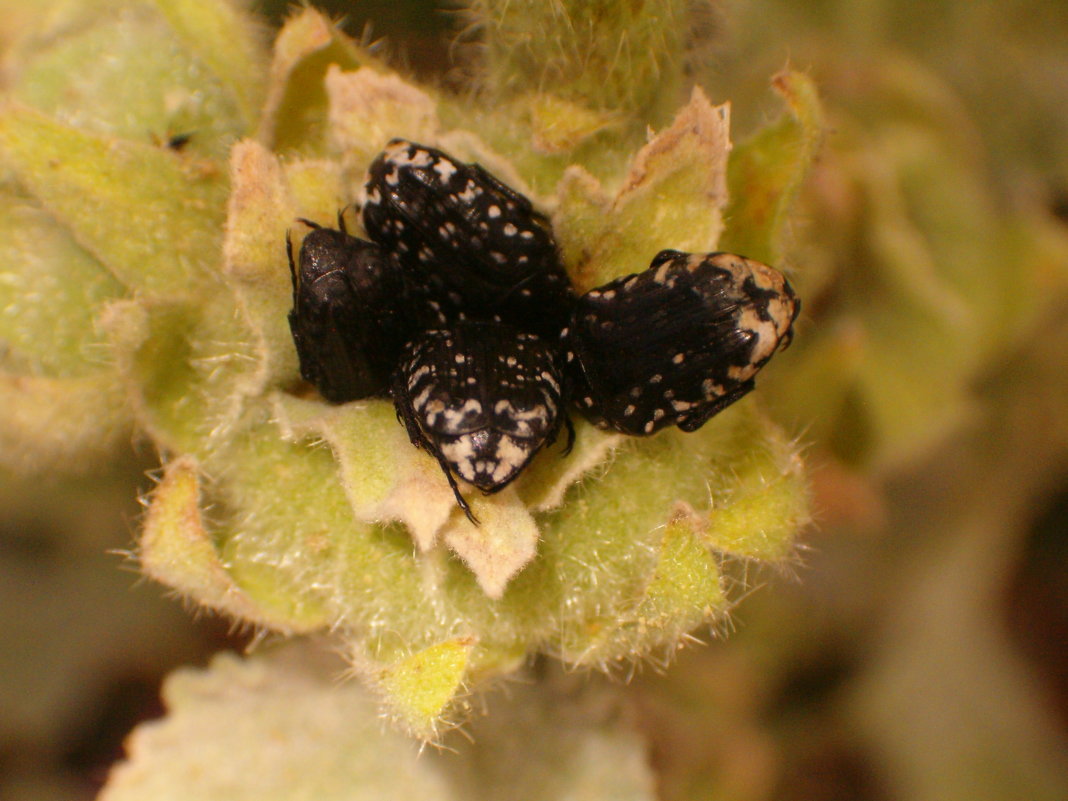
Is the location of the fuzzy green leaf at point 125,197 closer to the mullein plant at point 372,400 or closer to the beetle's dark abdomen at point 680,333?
the mullein plant at point 372,400

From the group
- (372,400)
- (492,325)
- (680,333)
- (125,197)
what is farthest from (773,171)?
(125,197)

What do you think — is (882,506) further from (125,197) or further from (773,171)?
(125,197)

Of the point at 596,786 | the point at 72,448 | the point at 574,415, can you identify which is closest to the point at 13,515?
the point at 72,448

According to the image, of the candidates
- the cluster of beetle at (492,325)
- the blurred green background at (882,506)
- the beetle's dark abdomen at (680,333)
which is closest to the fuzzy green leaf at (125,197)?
the cluster of beetle at (492,325)

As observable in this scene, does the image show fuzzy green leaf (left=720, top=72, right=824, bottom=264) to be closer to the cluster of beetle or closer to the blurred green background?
the cluster of beetle

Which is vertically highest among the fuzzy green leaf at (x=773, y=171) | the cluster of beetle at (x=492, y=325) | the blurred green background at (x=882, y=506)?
the fuzzy green leaf at (x=773, y=171)

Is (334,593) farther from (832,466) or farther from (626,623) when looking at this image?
(832,466)
